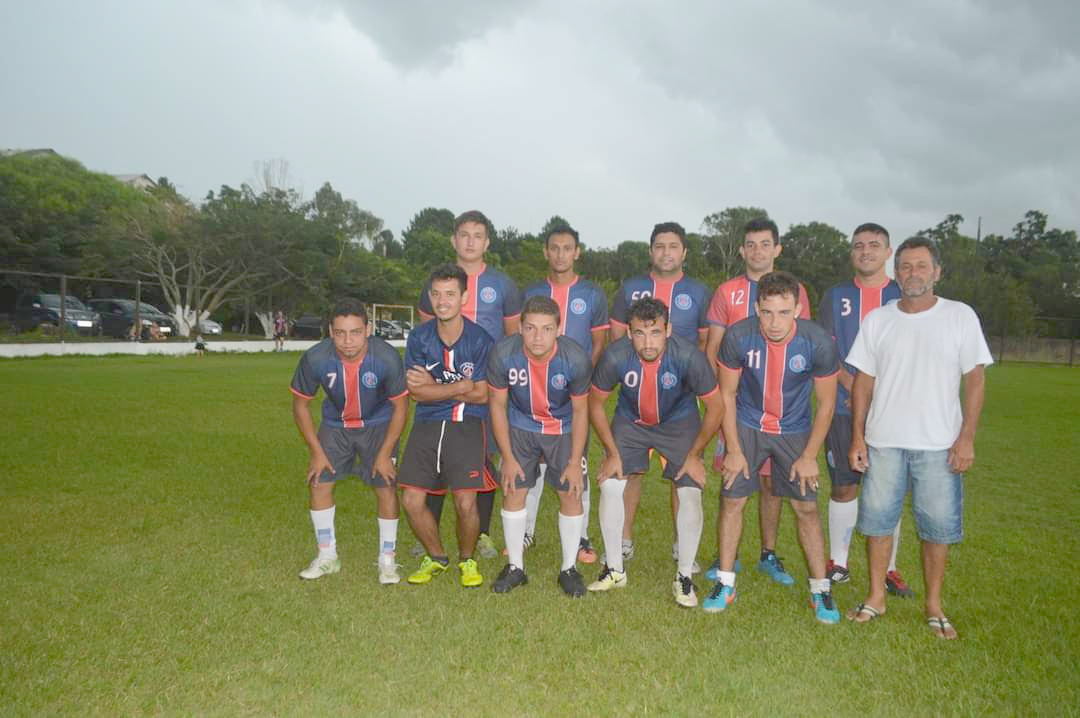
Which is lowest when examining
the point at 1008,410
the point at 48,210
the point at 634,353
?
the point at 1008,410

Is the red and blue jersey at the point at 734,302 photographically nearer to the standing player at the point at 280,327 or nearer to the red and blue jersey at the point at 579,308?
the red and blue jersey at the point at 579,308

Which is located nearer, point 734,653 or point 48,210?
point 734,653

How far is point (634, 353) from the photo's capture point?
15.1ft

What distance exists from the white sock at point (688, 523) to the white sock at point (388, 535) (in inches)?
73.3

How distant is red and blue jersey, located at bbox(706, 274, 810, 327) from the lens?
523 centimetres

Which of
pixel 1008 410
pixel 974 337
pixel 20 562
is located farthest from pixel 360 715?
pixel 1008 410

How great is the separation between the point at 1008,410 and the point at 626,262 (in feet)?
168

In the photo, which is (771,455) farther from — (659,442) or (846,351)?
(846,351)

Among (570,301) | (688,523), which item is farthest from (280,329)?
(688,523)

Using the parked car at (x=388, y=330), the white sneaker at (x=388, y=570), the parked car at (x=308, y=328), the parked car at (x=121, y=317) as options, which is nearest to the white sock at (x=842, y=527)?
the white sneaker at (x=388, y=570)

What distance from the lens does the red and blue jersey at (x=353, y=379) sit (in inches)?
192

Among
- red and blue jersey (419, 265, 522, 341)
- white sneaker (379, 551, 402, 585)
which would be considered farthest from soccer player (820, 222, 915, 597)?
white sneaker (379, 551, 402, 585)

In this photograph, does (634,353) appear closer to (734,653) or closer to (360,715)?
(734,653)

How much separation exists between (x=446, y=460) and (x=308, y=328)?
36017 mm
